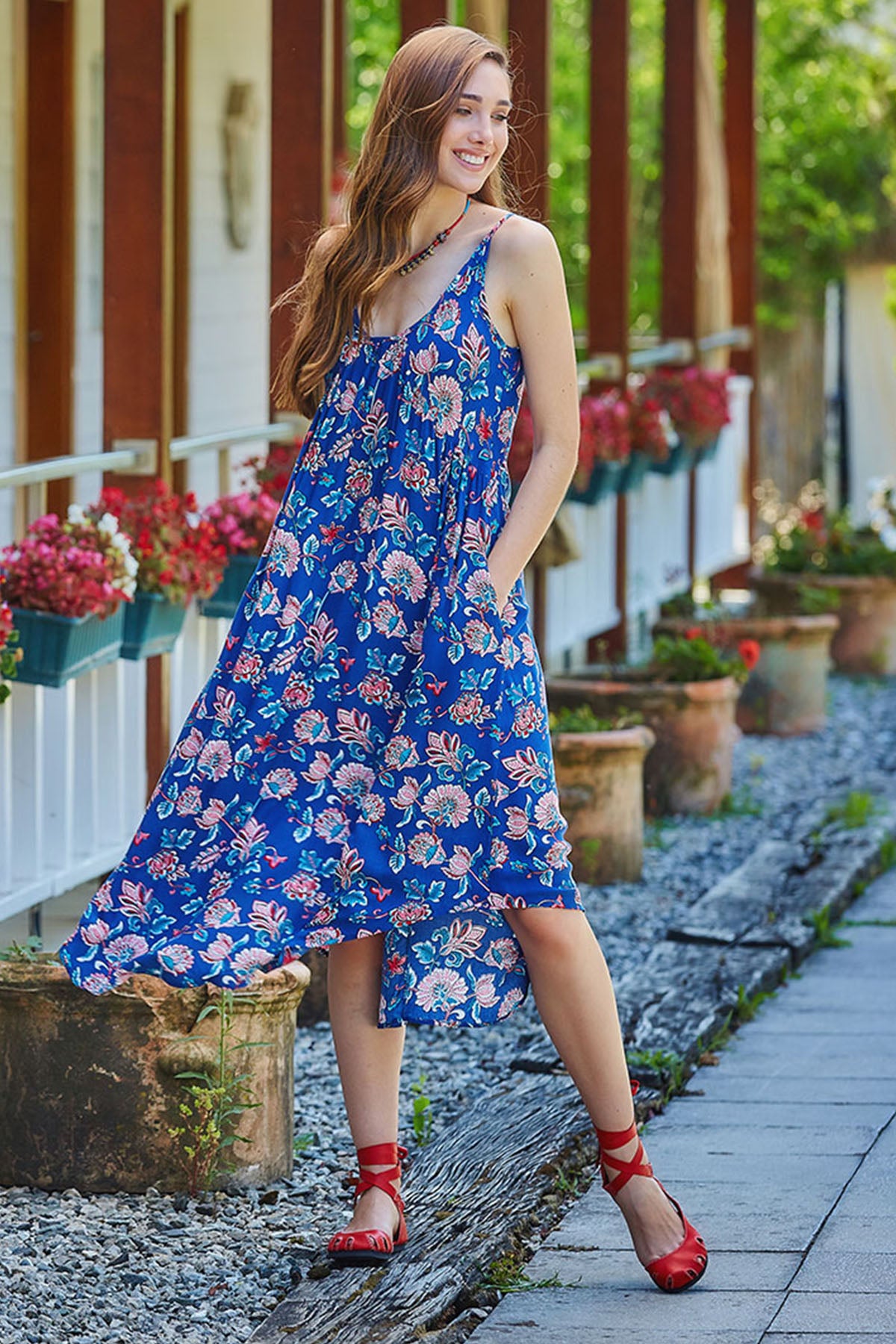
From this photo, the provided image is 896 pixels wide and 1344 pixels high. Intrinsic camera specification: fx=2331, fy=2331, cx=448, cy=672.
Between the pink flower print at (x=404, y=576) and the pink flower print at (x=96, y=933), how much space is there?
0.63 metres

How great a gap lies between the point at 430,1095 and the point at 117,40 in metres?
2.51

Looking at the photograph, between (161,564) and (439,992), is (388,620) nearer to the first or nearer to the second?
(439,992)

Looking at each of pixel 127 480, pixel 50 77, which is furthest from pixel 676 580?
pixel 127 480

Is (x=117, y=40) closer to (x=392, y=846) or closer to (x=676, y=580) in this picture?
(x=392, y=846)

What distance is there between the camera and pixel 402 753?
3.20 m

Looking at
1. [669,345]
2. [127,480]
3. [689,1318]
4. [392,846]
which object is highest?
[669,345]

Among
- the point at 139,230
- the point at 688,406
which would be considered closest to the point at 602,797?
the point at 139,230

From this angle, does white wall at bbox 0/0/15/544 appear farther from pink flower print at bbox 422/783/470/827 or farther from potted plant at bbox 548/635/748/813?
pink flower print at bbox 422/783/470/827

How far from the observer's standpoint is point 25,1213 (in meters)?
3.58

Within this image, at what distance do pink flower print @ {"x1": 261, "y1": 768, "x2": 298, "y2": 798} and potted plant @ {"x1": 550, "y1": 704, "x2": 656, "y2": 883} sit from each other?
2.80 meters

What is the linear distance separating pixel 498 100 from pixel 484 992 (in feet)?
4.09

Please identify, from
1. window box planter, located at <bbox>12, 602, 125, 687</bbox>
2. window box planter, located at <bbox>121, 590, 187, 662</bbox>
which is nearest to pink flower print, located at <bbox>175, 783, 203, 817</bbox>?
window box planter, located at <bbox>12, 602, 125, 687</bbox>

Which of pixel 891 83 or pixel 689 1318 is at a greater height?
pixel 891 83

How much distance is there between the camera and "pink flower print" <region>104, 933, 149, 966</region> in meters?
3.26
